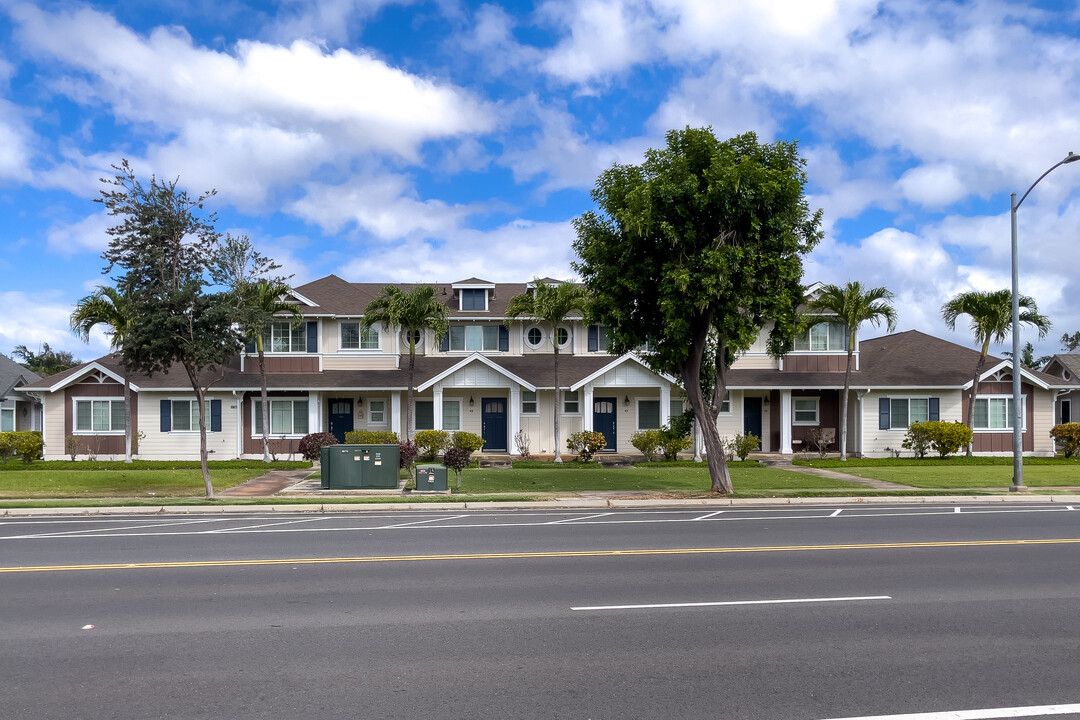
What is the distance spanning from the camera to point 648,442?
1226 inches

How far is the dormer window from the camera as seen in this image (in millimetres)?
35438

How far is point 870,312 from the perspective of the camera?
31.2 metres

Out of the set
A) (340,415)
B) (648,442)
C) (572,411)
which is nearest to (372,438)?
(340,415)

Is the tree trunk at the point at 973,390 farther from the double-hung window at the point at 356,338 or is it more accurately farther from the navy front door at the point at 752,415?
the double-hung window at the point at 356,338

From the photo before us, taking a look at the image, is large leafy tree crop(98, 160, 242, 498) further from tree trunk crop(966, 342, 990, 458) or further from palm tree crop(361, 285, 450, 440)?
tree trunk crop(966, 342, 990, 458)

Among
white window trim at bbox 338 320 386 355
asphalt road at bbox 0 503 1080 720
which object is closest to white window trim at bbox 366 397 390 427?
white window trim at bbox 338 320 386 355

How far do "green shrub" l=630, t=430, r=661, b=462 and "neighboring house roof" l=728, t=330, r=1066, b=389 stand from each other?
3.98 meters

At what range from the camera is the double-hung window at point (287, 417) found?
32.6m

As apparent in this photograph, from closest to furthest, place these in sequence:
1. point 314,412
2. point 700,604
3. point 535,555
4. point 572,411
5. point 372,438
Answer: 1. point 700,604
2. point 535,555
3. point 372,438
4. point 314,412
5. point 572,411

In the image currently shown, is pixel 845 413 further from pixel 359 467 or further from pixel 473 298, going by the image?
pixel 359 467

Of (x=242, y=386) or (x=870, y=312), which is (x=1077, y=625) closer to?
(x=870, y=312)

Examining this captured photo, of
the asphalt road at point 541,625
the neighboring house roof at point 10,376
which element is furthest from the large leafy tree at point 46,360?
the asphalt road at point 541,625

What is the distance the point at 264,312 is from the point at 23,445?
16.4 meters

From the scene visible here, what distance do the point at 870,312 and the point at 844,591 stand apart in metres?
24.3
